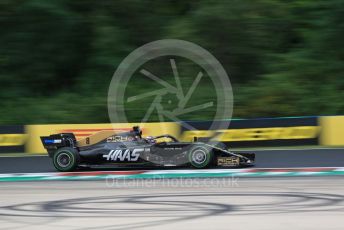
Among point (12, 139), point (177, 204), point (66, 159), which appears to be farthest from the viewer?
point (12, 139)

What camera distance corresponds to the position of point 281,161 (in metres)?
12.6

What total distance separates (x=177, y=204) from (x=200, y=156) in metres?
3.65

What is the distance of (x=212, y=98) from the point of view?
20453 mm

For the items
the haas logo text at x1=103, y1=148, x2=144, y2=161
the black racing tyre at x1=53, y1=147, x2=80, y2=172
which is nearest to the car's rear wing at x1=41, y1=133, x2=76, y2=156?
the black racing tyre at x1=53, y1=147, x2=80, y2=172

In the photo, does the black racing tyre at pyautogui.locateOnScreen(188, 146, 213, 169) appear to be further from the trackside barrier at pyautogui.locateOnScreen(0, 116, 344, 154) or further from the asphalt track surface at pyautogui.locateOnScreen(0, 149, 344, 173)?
the trackside barrier at pyautogui.locateOnScreen(0, 116, 344, 154)

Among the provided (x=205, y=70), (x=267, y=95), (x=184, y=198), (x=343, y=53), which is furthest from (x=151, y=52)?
(x=184, y=198)

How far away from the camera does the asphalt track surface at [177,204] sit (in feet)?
22.2

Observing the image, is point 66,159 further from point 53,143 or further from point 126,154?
point 126,154

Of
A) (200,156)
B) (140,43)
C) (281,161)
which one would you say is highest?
(140,43)

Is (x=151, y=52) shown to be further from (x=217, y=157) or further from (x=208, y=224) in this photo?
(x=208, y=224)

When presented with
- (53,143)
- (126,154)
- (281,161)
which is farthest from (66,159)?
(281,161)

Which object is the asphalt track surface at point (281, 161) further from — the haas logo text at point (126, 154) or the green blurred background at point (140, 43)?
the green blurred background at point (140, 43)

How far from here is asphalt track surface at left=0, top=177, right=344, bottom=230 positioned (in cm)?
676

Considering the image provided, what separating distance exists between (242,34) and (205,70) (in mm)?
2020
